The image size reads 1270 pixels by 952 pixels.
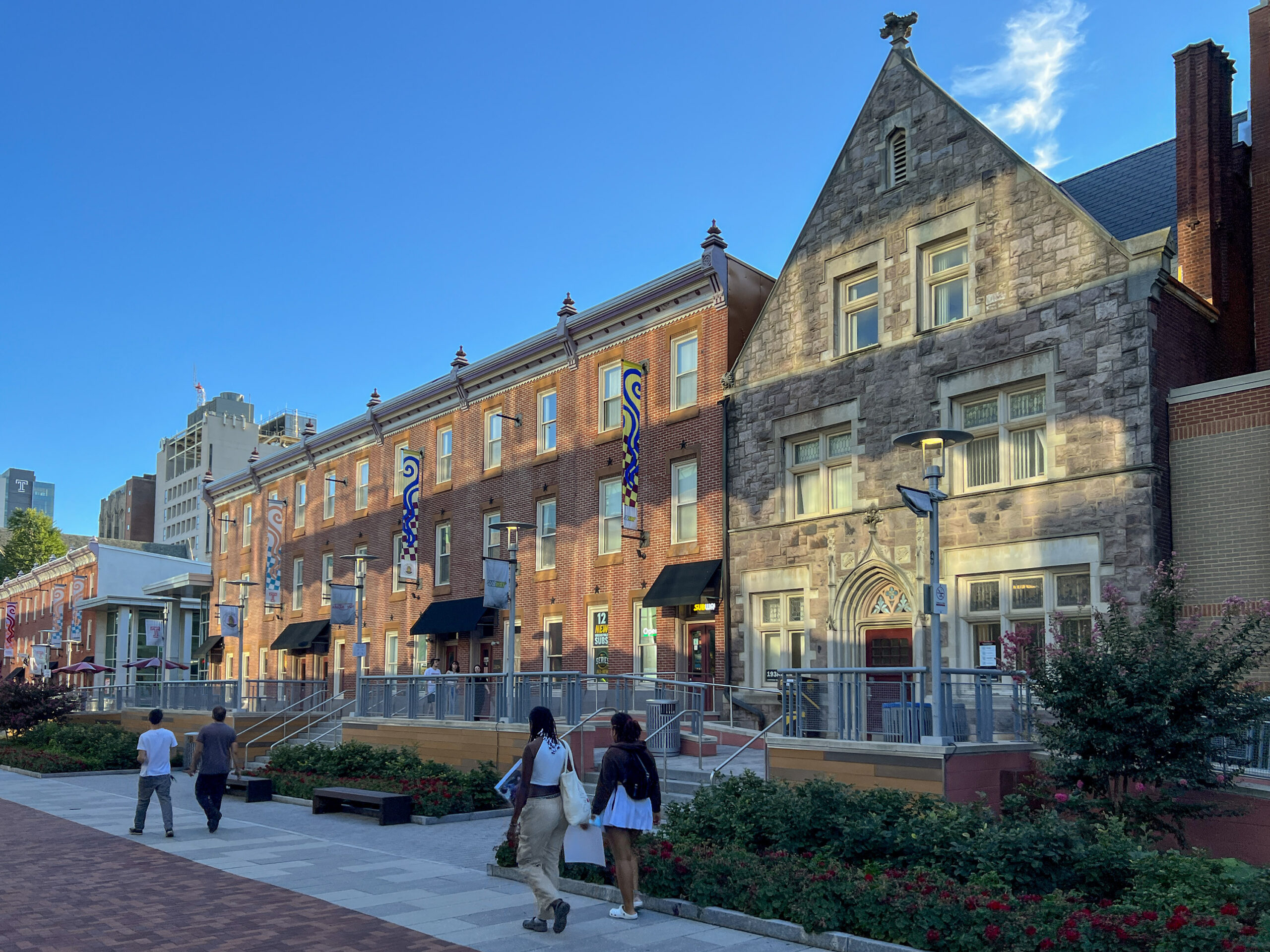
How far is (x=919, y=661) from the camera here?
66.2ft

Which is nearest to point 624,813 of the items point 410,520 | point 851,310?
point 851,310

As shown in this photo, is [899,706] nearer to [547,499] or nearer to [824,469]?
[824,469]

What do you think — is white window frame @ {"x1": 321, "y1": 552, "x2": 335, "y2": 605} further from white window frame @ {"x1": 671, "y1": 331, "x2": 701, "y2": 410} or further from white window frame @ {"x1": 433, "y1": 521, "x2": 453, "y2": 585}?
white window frame @ {"x1": 671, "y1": 331, "x2": 701, "y2": 410}

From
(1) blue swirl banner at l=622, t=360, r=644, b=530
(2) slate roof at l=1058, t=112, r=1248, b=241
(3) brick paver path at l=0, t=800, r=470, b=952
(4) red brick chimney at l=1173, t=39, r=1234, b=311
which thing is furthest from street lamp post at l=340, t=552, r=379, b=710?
(4) red brick chimney at l=1173, t=39, r=1234, b=311

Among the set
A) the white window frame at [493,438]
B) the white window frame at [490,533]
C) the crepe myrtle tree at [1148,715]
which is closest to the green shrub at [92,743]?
the white window frame at [490,533]

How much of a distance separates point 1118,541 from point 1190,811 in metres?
6.69

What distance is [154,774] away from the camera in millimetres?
16156

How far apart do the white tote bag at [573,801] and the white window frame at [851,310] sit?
1404 centimetres

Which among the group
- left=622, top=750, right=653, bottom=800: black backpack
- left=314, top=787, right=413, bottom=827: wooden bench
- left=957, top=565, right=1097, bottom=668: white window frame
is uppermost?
left=957, top=565, right=1097, bottom=668: white window frame

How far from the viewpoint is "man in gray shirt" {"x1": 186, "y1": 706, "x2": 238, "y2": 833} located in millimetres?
16641

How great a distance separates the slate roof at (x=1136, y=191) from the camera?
2231cm

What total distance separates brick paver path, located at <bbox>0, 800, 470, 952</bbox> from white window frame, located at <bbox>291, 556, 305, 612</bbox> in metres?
28.6

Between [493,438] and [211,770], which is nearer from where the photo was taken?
[211,770]

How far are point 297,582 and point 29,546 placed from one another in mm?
61651
